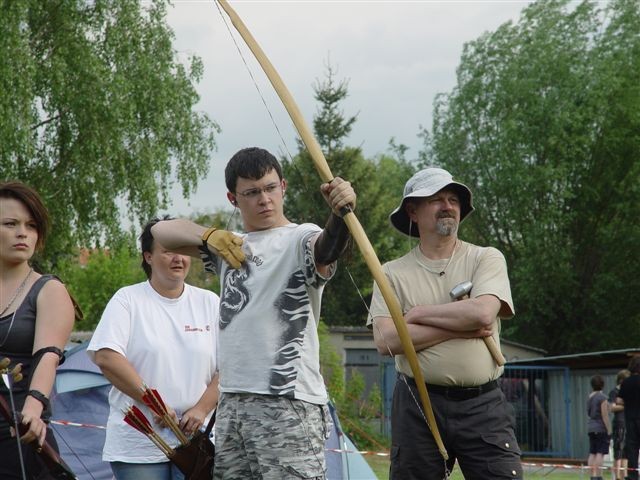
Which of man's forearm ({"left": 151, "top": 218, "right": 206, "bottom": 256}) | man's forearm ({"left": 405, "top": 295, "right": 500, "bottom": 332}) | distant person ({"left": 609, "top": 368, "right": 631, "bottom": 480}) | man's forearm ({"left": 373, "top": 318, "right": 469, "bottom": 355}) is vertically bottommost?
distant person ({"left": 609, "top": 368, "right": 631, "bottom": 480})

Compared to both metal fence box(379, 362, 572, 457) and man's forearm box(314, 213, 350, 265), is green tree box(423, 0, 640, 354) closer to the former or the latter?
metal fence box(379, 362, 572, 457)

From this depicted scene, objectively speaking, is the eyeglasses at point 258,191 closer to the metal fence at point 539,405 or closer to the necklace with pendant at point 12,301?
the necklace with pendant at point 12,301

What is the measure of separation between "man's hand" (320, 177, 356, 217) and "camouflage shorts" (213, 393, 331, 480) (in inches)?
27.3

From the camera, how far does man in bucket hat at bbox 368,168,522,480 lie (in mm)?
4648

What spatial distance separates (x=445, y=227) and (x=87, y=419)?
5371 mm

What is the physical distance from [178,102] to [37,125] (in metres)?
2.81

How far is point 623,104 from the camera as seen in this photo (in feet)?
125

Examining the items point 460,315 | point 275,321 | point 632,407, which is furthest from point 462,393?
point 632,407

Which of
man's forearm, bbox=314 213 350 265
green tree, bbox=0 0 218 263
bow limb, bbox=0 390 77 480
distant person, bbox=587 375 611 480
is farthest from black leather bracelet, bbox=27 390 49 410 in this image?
green tree, bbox=0 0 218 263

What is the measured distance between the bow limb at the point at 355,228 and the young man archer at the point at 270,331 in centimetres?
13

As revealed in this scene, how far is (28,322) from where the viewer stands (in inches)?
162

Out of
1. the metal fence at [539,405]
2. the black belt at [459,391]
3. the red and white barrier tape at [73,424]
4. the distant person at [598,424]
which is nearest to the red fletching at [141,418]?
the black belt at [459,391]

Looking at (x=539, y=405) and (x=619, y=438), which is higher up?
(x=619, y=438)

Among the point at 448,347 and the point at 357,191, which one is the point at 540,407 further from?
the point at 448,347
